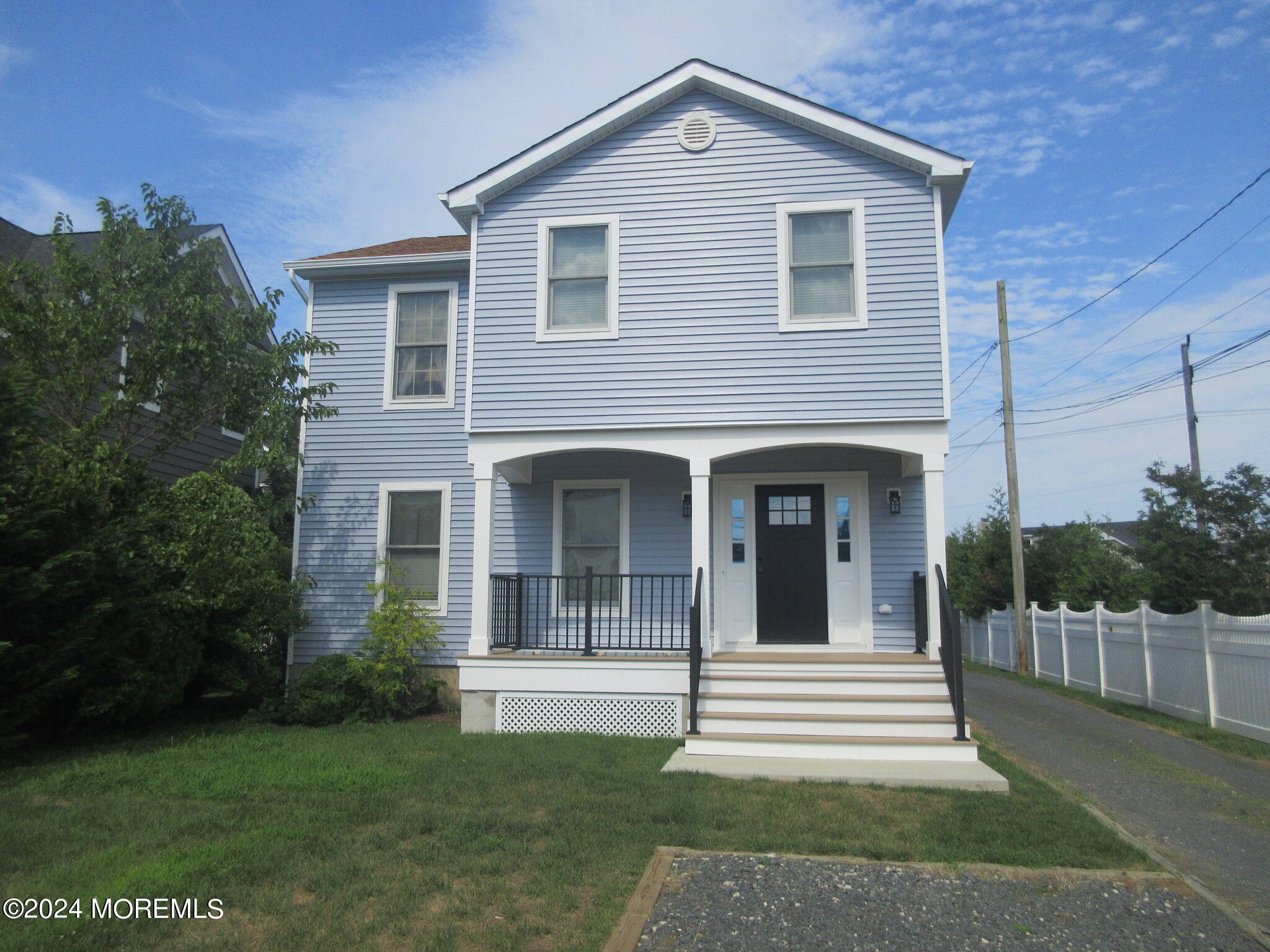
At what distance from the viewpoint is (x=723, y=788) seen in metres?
6.91

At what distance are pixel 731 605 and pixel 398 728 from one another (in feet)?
12.9

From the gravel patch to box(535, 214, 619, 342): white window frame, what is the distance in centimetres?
612

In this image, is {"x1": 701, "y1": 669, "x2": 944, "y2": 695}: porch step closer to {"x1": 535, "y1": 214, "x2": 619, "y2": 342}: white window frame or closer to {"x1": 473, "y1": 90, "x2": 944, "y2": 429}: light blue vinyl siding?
{"x1": 473, "y1": 90, "x2": 944, "y2": 429}: light blue vinyl siding

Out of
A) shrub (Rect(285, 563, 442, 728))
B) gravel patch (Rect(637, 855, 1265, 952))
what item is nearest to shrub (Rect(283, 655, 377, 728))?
shrub (Rect(285, 563, 442, 728))

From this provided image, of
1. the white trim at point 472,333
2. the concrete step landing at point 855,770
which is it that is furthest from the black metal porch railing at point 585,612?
the concrete step landing at point 855,770

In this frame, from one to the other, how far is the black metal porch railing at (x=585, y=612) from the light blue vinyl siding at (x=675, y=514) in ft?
0.91

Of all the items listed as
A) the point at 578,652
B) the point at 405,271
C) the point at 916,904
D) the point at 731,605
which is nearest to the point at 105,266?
the point at 405,271

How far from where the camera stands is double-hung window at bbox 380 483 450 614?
1145cm

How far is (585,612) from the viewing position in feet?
34.1

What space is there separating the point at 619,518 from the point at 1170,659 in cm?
743

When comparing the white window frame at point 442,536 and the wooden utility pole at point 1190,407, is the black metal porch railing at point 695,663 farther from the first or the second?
the wooden utility pole at point 1190,407

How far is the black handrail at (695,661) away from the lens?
8.27 m

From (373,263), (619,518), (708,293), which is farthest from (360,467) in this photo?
(708,293)

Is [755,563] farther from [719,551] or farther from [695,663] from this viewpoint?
[695,663]
